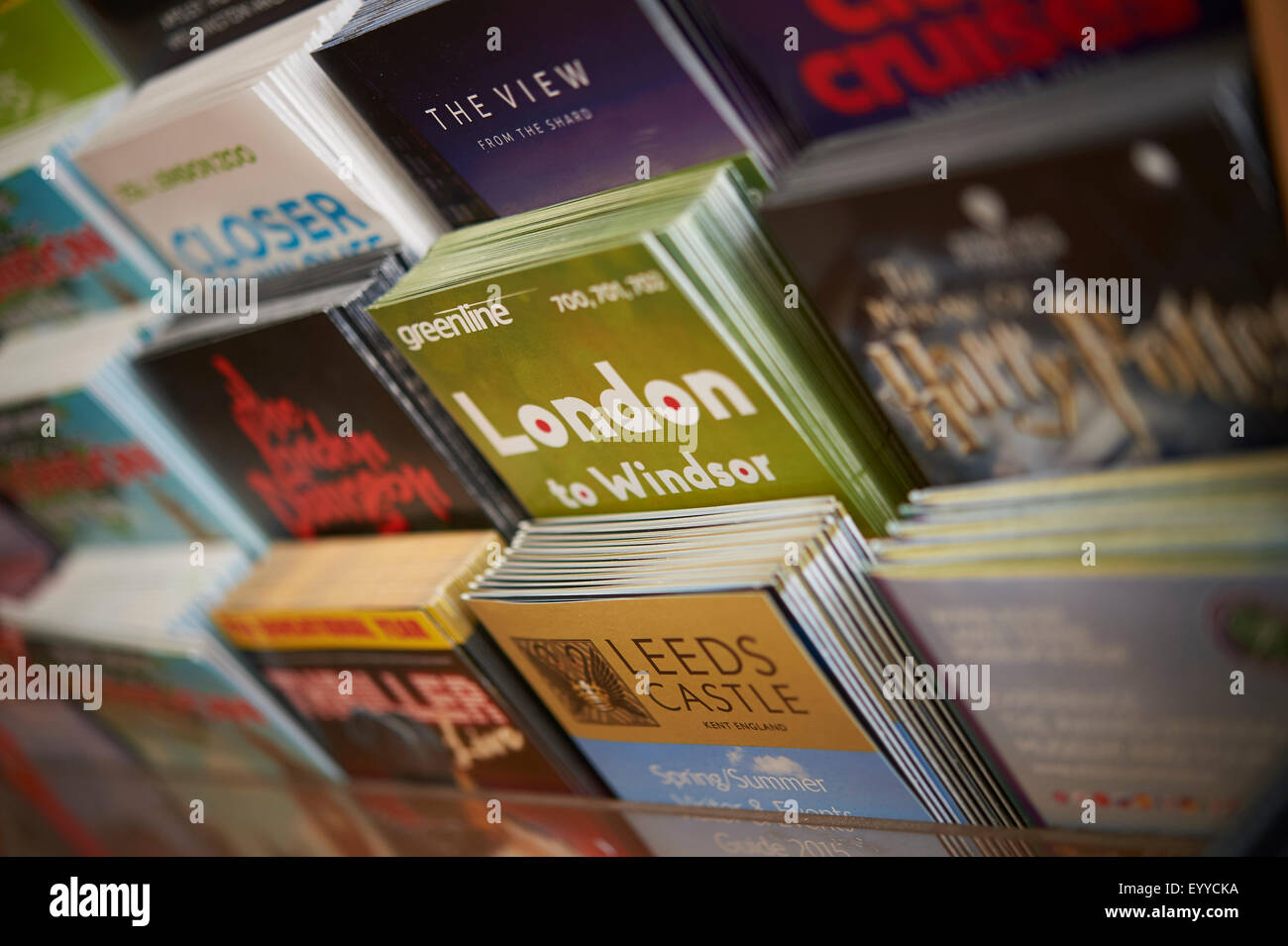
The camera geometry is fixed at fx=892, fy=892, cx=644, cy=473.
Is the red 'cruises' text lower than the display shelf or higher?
higher

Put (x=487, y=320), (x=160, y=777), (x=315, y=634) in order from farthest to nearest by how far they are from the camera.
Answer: (x=160, y=777), (x=315, y=634), (x=487, y=320)

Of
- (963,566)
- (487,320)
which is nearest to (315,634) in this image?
(487,320)

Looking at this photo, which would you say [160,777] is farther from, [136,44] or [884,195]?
[884,195]

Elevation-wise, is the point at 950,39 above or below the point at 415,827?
above

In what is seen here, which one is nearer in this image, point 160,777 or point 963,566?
point 963,566

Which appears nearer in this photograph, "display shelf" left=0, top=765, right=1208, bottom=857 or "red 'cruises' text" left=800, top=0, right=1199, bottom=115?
"red 'cruises' text" left=800, top=0, right=1199, bottom=115

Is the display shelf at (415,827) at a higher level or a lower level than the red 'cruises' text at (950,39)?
lower

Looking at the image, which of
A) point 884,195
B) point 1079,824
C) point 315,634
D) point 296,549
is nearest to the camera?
point 884,195

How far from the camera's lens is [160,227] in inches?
58.2

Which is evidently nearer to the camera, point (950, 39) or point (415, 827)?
point (950, 39)

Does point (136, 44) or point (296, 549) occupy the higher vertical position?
point (136, 44)

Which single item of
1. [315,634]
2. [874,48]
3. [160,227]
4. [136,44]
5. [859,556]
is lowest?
[859,556]

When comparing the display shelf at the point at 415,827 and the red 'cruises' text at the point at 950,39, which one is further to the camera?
the display shelf at the point at 415,827
